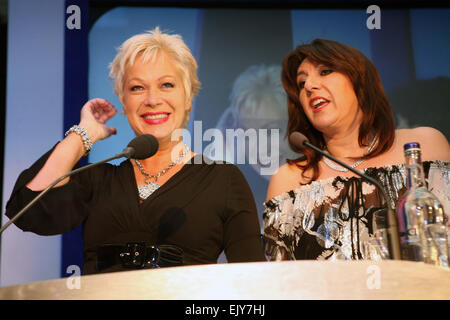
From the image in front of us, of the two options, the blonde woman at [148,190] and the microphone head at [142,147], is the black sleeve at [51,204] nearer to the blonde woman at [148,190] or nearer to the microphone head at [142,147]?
the blonde woman at [148,190]

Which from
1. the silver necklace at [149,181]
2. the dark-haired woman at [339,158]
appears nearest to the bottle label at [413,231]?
the dark-haired woman at [339,158]

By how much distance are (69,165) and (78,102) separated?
17.1 inches

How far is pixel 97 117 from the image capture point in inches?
101

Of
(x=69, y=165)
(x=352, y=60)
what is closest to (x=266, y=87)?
(x=352, y=60)

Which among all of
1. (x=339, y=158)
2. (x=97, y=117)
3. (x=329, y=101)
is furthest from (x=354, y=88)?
(x=97, y=117)

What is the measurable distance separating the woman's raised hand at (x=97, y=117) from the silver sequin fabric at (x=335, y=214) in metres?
0.83

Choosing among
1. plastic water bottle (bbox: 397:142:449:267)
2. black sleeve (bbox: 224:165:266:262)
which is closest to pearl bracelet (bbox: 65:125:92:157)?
black sleeve (bbox: 224:165:266:262)

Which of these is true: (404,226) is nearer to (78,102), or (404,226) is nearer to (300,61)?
(300,61)

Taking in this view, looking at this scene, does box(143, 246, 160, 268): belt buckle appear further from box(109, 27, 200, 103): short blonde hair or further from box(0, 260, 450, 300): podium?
box(0, 260, 450, 300): podium

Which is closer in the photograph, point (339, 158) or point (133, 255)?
point (133, 255)

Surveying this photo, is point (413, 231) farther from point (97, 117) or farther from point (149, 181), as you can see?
point (97, 117)

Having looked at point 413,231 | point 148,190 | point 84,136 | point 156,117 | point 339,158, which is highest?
point 156,117

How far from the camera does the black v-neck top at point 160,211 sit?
222 cm

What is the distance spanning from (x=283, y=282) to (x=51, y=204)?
65.4 inches
